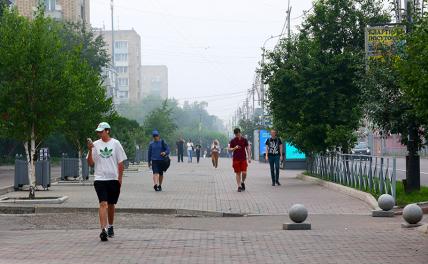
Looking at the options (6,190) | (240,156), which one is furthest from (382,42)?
(6,190)

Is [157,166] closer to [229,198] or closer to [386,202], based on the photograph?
[229,198]

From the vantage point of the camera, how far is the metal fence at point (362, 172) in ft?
60.9

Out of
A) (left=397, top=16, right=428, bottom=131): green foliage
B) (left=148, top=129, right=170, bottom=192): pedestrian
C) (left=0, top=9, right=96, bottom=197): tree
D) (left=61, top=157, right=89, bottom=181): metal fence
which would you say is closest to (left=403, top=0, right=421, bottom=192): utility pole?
(left=397, top=16, right=428, bottom=131): green foliage

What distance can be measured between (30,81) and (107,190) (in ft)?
25.7

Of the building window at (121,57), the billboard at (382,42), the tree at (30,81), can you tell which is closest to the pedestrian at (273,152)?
the billboard at (382,42)

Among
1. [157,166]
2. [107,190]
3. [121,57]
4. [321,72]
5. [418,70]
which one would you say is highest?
[121,57]

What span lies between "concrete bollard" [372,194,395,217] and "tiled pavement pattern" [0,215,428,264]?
2.10 ft

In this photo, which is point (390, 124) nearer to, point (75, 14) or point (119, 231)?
point (119, 231)

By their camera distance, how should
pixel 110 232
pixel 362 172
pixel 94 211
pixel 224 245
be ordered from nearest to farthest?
pixel 224 245, pixel 110 232, pixel 94 211, pixel 362 172

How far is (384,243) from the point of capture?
11.9m

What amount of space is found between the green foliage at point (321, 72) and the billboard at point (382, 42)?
463cm

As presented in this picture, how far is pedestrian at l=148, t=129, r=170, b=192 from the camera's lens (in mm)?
24562

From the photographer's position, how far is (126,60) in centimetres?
16825

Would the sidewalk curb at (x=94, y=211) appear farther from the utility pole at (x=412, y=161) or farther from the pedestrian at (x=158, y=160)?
the pedestrian at (x=158, y=160)
